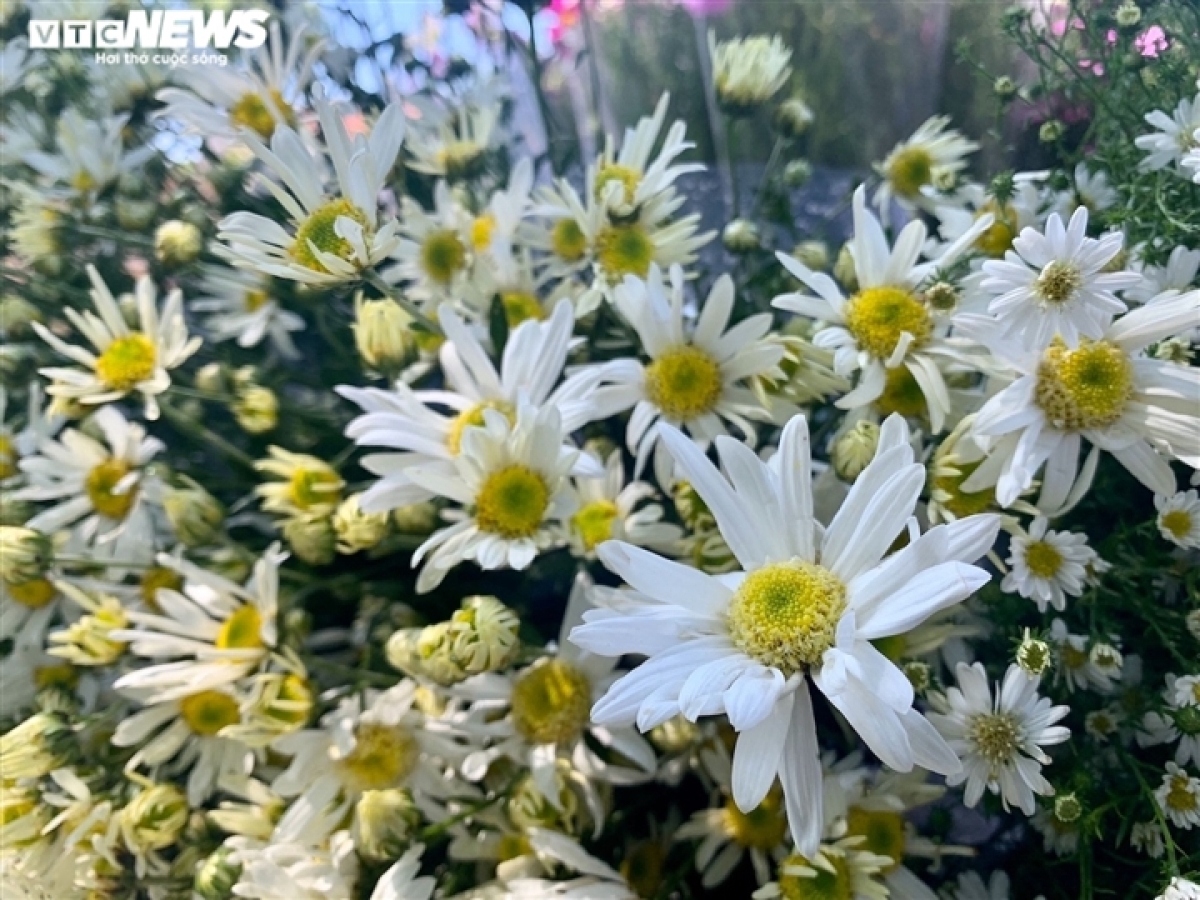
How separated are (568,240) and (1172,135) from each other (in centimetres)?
38

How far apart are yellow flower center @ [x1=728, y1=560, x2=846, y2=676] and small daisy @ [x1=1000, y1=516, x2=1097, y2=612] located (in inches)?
3.9

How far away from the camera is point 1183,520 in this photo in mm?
501

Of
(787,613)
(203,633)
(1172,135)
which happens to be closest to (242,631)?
(203,633)

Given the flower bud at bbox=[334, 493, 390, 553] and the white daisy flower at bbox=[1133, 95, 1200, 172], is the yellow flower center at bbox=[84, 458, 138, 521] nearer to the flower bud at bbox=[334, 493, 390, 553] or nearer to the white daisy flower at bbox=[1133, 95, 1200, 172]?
the flower bud at bbox=[334, 493, 390, 553]

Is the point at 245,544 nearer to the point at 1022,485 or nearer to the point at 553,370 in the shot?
the point at 553,370

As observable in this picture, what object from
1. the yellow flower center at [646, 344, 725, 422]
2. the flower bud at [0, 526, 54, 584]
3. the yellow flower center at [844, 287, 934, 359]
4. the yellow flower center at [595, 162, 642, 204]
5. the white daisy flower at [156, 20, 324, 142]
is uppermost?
the white daisy flower at [156, 20, 324, 142]

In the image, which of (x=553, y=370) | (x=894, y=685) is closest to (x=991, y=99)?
(x=553, y=370)

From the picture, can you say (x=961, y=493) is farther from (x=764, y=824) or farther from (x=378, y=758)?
(x=378, y=758)

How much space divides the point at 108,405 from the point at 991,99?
2.31ft

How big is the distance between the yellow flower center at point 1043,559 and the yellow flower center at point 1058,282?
0.12 meters

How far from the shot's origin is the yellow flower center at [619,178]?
0.70 meters

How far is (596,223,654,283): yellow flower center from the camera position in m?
0.70

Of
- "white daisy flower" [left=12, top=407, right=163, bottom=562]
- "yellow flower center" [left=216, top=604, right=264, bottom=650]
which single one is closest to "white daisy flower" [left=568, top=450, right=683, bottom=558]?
"yellow flower center" [left=216, top=604, right=264, bottom=650]

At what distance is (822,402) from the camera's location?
620mm
